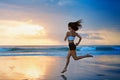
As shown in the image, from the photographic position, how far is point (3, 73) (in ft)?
42.7

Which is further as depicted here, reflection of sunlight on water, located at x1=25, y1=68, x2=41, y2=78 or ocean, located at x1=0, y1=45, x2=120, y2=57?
ocean, located at x1=0, y1=45, x2=120, y2=57

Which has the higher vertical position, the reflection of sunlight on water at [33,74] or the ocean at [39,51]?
the reflection of sunlight on water at [33,74]

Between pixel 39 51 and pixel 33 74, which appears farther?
pixel 39 51

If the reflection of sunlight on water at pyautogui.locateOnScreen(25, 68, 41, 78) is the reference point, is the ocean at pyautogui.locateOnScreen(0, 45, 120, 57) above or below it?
below

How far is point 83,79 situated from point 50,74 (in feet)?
5.47

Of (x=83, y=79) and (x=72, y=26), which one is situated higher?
(x=72, y=26)

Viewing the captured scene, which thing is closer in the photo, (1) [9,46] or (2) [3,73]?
(2) [3,73]

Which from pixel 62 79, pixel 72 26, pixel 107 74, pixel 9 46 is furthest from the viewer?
pixel 9 46

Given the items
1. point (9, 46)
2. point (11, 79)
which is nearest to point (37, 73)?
point (11, 79)

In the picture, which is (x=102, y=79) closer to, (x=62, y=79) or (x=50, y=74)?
(x=62, y=79)

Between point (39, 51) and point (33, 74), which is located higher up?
point (33, 74)

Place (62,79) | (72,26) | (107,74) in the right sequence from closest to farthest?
(62,79) → (72,26) → (107,74)

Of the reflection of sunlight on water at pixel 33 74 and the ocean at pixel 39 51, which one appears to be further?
the ocean at pixel 39 51

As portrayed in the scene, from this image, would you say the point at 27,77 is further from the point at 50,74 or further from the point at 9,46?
the point at 9,46
